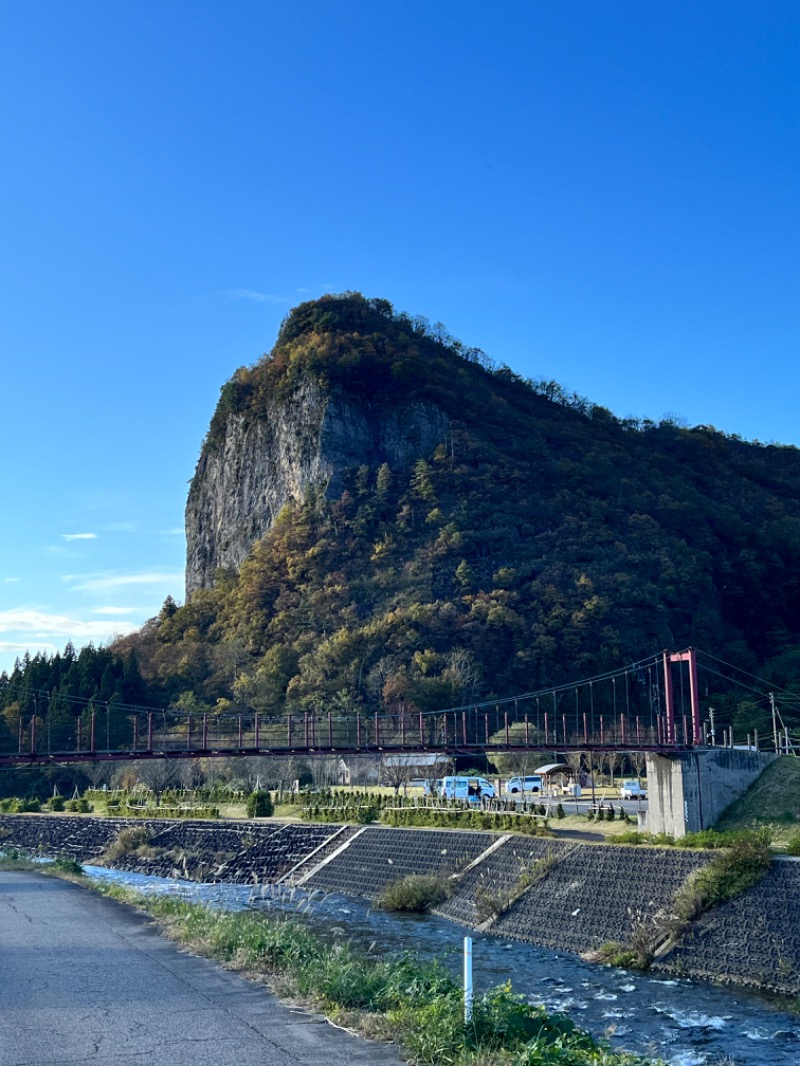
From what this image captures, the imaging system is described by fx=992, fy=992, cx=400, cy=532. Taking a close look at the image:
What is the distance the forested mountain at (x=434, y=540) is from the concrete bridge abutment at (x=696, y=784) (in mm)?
47214

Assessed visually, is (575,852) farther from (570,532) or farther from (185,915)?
(570,532)

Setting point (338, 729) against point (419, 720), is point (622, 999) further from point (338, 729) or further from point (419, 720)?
point (338, 729)

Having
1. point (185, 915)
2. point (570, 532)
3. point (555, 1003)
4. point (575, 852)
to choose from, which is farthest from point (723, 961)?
point (570, 532)

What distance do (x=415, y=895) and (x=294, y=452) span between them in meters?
111

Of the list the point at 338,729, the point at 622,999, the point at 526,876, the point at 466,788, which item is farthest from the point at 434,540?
the point at 622,999

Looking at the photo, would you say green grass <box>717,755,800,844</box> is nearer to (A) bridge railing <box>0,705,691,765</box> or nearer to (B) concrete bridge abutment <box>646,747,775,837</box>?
(B) concrete bridge abutment <box>646,747,775,837</box>

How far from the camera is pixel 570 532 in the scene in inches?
4818

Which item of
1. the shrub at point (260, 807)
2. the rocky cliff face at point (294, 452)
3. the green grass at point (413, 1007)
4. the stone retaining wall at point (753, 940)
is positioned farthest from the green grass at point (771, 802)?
the rocky cliff face at point (294, 452)

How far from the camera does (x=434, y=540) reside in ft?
393

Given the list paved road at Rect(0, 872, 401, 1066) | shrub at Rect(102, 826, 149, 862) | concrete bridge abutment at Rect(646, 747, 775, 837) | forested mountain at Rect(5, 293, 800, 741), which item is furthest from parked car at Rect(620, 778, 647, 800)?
paved road at Rect(0, 872, 401, 1066)

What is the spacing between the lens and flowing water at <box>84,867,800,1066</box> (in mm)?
17922

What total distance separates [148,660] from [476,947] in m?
100

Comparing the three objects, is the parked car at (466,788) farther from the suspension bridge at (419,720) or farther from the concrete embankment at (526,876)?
the concrete embankment at (526,876)

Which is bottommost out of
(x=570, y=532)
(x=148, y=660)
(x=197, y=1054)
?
(x=197, y=1054)
